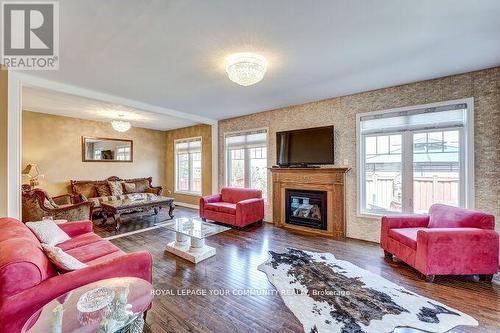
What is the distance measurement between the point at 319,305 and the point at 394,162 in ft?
9.23

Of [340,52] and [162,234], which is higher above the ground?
[340,52]

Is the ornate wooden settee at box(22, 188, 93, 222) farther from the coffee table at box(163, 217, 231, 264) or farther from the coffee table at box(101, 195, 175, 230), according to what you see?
the coffee table at box(163, 217, 231, 264)

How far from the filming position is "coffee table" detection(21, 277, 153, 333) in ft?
3.97

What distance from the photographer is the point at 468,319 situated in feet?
6.24

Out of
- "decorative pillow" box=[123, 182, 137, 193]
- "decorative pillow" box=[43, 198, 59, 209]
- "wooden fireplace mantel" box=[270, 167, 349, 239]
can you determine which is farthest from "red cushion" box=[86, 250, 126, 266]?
"decorative pillow" box=[123, 182, 137, 193]

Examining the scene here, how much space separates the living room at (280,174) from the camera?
1808mm

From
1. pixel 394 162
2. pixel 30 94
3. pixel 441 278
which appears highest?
pixel 30 94

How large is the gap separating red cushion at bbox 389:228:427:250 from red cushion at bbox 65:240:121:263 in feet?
11.3

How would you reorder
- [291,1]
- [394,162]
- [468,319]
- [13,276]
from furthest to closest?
[394,162], [468,319], [291,1], [13,276]

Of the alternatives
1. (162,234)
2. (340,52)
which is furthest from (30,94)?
(340,52)

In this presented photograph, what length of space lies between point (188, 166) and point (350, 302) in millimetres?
6092

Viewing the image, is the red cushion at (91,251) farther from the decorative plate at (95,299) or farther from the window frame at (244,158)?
the window frame at (244,158)

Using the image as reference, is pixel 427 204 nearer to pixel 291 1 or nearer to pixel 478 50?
pixel 478 50

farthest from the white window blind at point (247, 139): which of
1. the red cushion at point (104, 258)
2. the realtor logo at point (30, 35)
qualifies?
the red cushion at point (104, 258)
